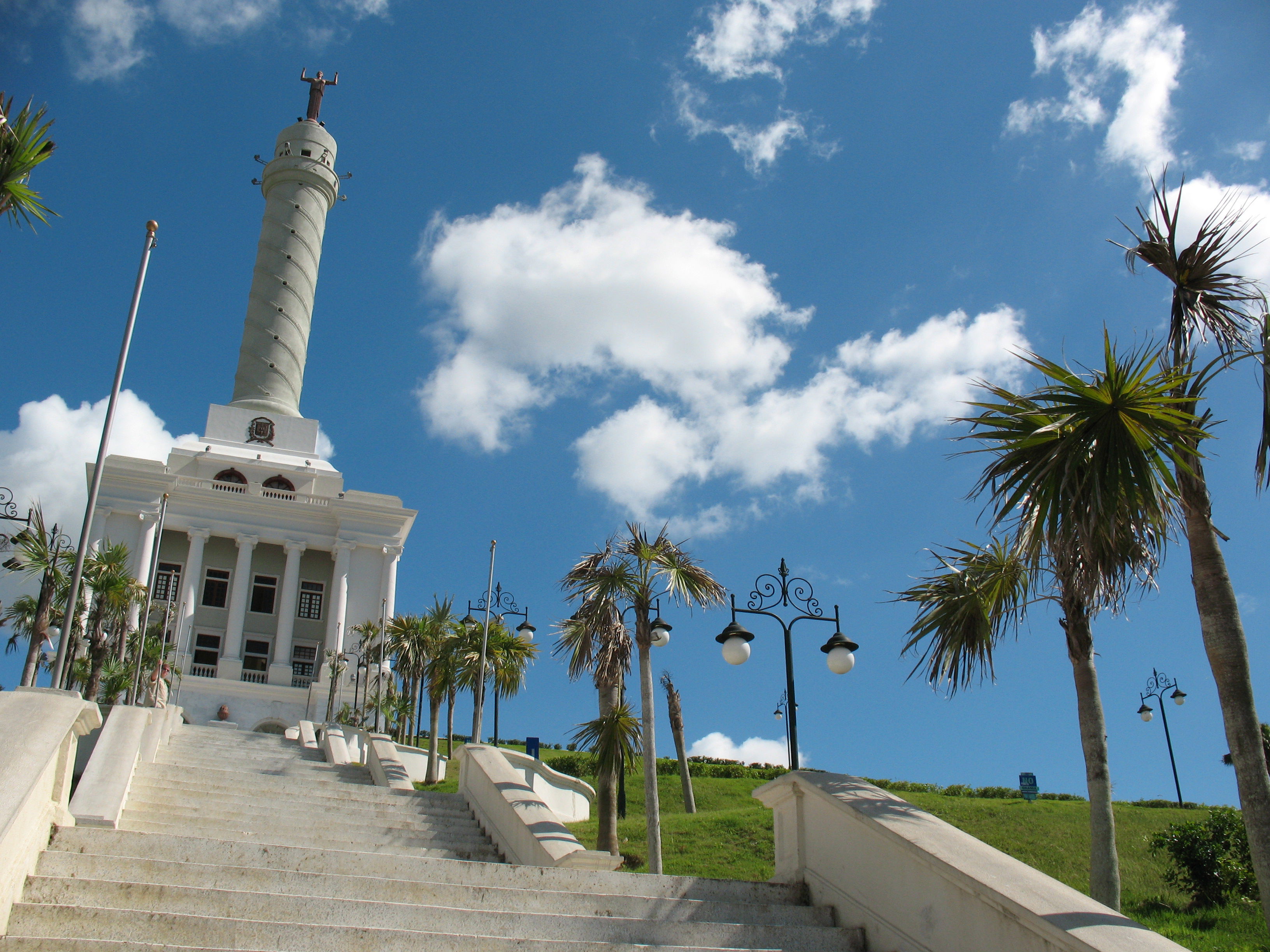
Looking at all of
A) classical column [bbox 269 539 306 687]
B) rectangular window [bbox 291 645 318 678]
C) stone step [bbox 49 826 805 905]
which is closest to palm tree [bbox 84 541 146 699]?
classical column [bbox 269 539 306 687]

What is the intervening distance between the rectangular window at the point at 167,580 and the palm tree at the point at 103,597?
16.2 metres

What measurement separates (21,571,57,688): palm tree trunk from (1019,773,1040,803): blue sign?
28.9m

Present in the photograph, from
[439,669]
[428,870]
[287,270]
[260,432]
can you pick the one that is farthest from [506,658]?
[287,270]

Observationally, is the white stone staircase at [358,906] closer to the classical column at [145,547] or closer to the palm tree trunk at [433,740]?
the palm tree trunk at [433,740]

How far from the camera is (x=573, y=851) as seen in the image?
10.4 meters

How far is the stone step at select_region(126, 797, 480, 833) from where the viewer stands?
1196 centimetres

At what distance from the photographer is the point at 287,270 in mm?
61938

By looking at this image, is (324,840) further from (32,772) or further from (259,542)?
(259,542)

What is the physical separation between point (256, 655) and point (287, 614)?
2.72m

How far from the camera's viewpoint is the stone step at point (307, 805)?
40.7 feet

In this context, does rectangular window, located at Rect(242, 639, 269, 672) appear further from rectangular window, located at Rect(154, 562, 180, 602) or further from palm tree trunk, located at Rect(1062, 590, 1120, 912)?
palm tree trunk, located at Rect(1062, 590, 1120, 912)

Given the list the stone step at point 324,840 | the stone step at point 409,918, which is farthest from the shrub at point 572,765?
the stone step at point 409,918

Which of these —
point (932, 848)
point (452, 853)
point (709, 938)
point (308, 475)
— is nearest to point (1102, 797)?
point (932, 848)

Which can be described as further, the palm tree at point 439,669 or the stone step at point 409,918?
the palm tree at point 439,669
